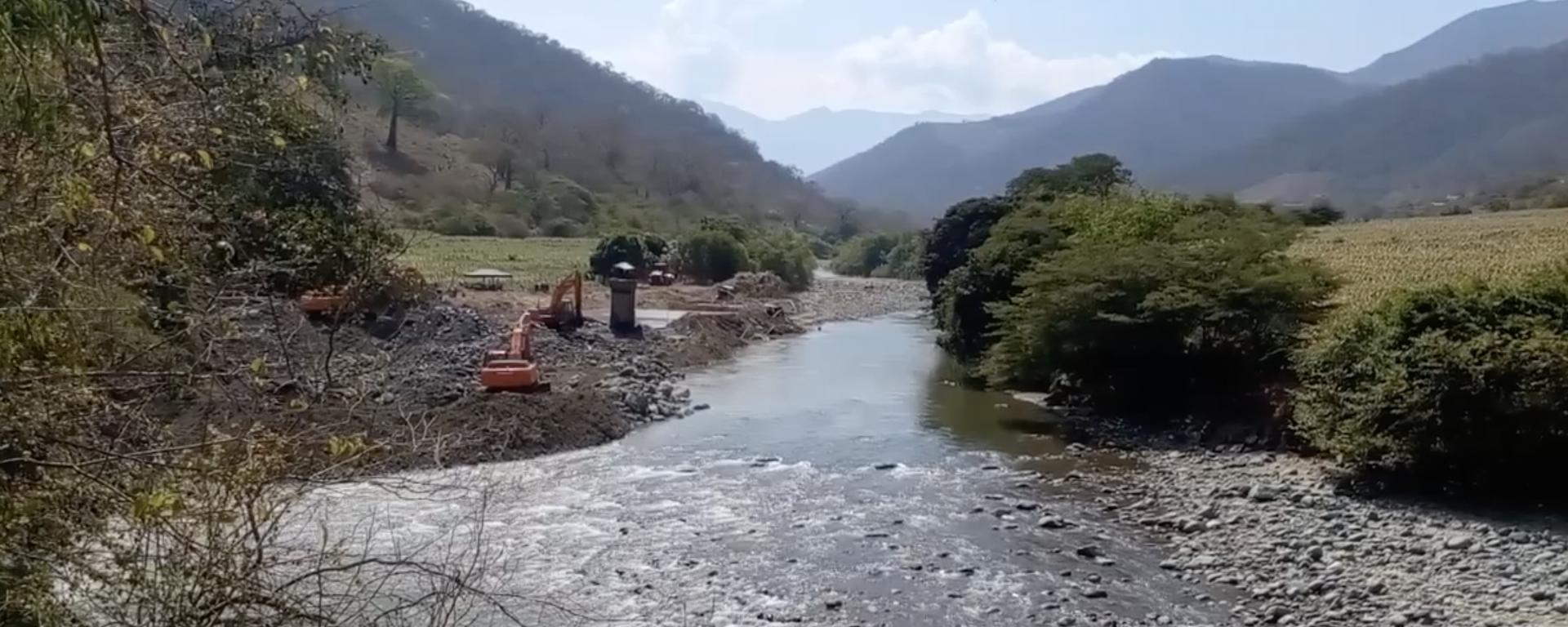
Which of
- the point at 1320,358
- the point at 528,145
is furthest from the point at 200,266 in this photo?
the point at 528,145

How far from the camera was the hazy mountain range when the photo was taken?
A: 1662 inches

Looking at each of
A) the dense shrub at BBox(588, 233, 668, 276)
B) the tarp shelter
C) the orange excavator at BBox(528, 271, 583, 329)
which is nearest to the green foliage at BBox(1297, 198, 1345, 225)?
the orange excavator at BBox(528, 271, 583, 329)

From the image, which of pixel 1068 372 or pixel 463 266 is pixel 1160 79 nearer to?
pixel 463 266

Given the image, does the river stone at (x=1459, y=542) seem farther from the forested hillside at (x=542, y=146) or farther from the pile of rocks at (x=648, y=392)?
the pile of rocks at (x=648, y=392)

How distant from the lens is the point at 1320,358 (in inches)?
574

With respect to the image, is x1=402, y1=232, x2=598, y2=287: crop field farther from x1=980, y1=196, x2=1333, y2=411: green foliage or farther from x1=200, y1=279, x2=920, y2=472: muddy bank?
x1=980, y1=196, x2=1333, y2=411: green foliage

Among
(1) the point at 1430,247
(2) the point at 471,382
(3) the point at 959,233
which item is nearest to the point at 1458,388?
(2) the point at 471,382

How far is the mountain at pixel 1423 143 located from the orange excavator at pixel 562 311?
733 inches

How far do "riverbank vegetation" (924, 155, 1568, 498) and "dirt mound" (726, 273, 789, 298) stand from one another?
10690 millimetres

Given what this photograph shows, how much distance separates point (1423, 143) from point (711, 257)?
29816 millimetres

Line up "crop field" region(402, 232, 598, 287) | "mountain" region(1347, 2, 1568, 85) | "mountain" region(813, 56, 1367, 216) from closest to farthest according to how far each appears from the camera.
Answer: "crop field" region(402, 232, 598, 287)
"mountain" region(813, 56, 1367, 216)
"mountain" region(1347, 2, 1568, 85)

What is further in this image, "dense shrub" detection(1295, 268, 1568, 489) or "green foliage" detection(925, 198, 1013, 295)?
"green foliage" detection(925, 198, 1013, 295)

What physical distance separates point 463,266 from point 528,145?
57.6m

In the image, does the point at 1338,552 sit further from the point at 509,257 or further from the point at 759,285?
the point at 509,257
